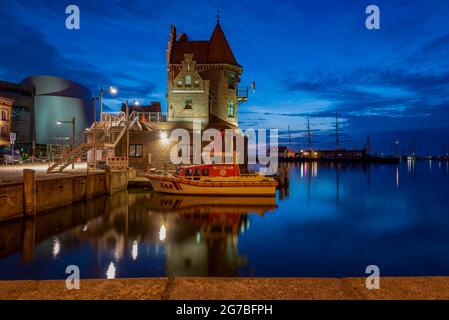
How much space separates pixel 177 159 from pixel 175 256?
2369cm

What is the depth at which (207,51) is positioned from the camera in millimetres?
45969

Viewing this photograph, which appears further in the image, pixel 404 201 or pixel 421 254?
pixel 404 201

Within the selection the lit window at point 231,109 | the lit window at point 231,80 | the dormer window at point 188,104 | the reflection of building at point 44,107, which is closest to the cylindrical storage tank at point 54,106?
the reflection of building at point 44,107

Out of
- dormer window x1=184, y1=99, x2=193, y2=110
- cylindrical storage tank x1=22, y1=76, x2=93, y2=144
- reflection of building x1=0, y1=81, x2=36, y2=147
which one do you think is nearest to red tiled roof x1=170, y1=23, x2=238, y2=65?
dormer window x1=184, y1=99, x2=193, y2=110

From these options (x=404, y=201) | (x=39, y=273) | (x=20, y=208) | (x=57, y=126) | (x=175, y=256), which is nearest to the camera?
(x=39, y=273)

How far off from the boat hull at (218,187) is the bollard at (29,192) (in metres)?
12.1

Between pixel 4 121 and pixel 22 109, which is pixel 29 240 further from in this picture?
pixel 22 109

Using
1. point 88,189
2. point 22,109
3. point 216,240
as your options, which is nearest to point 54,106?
point 22,109

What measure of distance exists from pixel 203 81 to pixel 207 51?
765 cm

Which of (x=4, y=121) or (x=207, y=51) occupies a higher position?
(x=207, y=51)
